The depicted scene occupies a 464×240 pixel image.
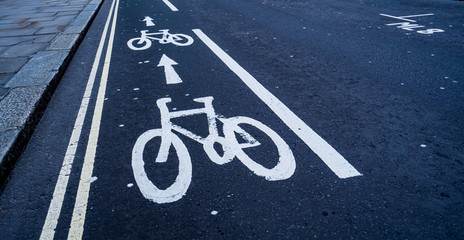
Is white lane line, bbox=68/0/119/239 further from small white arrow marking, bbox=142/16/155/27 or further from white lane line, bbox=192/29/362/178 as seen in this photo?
small white arrow marking, bbox=142/16/155/27

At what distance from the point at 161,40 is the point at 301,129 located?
5.08 metres

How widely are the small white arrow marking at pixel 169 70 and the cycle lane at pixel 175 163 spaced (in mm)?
93

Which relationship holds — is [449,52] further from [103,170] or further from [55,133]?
[55,133]

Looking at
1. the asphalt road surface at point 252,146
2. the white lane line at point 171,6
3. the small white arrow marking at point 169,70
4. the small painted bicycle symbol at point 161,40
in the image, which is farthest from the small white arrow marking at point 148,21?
the small white arrow marking at point 169,70

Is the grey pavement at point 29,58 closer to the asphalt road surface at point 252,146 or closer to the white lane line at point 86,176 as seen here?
the asphalt road surface at point 252,146

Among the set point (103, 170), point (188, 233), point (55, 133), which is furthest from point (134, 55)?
point (188, 233)

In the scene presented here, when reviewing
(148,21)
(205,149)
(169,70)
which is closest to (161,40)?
(169,70)

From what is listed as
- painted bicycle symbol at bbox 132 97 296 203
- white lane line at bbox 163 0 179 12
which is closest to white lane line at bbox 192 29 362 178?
painted bicycle symbol at bbox 132 97 296 203

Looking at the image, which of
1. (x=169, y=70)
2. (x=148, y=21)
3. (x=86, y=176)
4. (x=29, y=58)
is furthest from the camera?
(x=148, y=21)

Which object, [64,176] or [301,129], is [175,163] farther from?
[301,129]

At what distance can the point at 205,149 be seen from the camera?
341 cm

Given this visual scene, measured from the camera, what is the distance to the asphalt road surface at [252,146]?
2555 millimetres

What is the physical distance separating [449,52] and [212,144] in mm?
5121

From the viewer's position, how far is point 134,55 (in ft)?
22.0
